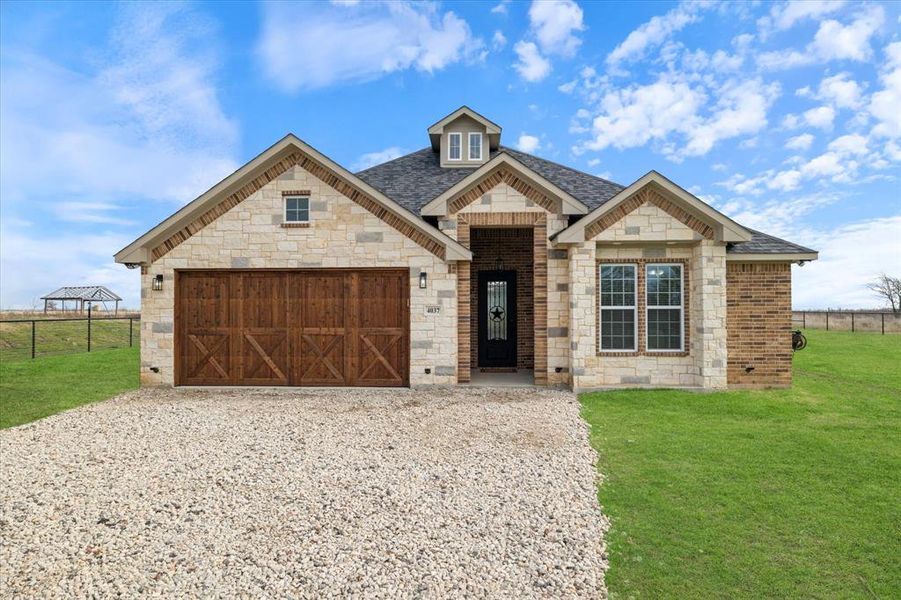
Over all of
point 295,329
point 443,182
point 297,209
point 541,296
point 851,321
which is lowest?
point 851,321

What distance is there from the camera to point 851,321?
28.8 metres

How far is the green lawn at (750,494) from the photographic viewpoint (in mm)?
3674

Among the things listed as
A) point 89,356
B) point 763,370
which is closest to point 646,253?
point 763,370

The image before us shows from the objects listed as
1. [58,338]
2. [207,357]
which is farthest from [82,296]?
[207,357]

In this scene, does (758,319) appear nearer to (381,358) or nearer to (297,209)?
(381,358)

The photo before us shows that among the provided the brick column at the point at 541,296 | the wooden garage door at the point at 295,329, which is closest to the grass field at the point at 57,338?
the wooden garage door at the point at 295,329

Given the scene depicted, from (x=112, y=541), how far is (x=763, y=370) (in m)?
12.2

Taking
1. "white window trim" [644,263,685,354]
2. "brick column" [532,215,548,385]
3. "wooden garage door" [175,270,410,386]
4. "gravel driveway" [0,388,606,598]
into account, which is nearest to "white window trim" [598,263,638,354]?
"white window trim" [644,263,685,354]

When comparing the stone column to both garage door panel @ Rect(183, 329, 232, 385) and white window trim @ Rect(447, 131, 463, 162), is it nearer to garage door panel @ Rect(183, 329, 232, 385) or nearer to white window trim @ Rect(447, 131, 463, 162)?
white window trim @ Rect(447, 131, 463, 162)

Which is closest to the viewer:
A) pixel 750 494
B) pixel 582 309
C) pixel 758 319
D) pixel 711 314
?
pixel 750 494

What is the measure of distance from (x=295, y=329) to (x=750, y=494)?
937cm

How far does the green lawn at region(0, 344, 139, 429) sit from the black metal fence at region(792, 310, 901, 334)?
3389 centimetres

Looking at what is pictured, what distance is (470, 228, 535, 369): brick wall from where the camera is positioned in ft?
45.4

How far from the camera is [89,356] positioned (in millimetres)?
17312
